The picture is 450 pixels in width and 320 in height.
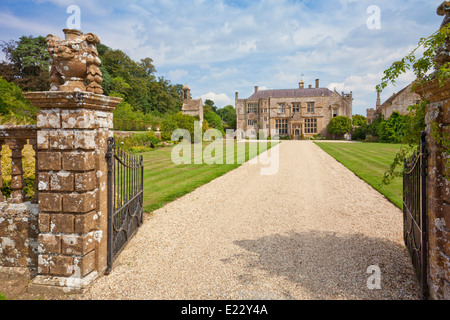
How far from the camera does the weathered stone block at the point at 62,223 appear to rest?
11.5 ft

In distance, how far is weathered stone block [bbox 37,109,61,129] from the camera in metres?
3.47

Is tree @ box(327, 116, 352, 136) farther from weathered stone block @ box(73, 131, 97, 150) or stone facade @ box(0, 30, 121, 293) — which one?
weathered stone block @ box(73, 131, 97, 150)

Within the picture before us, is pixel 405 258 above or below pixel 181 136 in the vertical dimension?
below

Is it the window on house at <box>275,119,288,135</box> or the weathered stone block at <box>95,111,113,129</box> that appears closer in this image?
the weathered stone block at <box>95,111,113,129</box>

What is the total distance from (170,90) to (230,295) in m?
73.1

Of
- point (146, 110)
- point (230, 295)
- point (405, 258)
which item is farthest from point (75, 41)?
point (146, 110)

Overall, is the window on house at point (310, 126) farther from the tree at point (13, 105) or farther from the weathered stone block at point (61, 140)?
the weathered stone block at point (61, 140)

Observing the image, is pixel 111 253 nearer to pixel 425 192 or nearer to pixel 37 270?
pixel 37 270

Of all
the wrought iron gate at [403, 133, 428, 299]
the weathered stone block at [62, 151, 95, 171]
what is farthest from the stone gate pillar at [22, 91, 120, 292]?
the wrought iron gate at [403, 133, 428, 299]

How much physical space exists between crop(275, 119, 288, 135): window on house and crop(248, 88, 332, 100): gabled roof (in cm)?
547

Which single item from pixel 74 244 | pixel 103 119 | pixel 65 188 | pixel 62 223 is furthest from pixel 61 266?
pixel 103 119

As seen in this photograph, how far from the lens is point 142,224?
6.08 metres

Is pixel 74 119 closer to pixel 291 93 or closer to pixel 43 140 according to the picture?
pixel 43 140

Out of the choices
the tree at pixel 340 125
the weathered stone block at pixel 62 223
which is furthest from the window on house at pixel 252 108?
the weathered stone block at pixel 62 223
